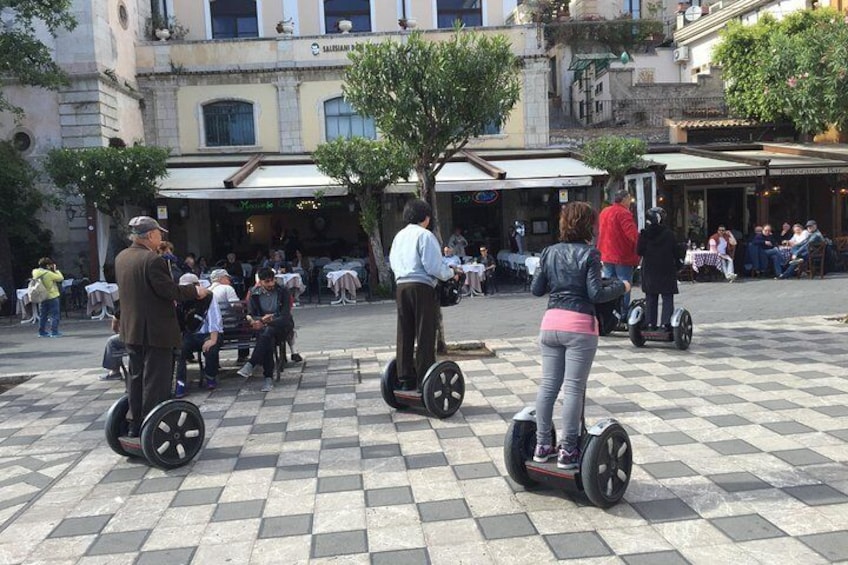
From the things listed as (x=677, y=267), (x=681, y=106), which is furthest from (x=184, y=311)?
(x=681, y=106)

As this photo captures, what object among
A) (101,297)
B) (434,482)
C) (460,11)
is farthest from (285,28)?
(434,482)

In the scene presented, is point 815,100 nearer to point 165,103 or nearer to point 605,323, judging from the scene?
point 605,323

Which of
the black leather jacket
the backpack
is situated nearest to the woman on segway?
the black leather jacket

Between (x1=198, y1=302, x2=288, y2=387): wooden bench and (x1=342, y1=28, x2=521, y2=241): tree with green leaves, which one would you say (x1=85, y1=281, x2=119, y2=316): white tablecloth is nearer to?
(x1=198, y1=302, x2=288, y2=387): wooden bench

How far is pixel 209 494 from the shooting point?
170 inches

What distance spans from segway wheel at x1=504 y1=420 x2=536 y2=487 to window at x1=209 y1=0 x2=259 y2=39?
19.9m

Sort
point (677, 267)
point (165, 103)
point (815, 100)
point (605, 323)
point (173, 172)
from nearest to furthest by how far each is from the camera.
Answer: point (605, 323), point (677, 267), point (815, 100), point (173, 172), point (165, 103)

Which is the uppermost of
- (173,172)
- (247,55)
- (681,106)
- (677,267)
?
(247,55)

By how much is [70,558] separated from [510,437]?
7.67ft

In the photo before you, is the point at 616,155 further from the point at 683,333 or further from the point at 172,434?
the point at 172,434

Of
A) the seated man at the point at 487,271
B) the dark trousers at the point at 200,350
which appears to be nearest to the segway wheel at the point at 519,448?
the dark trousers at the point at 200,350

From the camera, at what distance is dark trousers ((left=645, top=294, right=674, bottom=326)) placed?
26.3ft

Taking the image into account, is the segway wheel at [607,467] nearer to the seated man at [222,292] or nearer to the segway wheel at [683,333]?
the segway wheel at [683,333]

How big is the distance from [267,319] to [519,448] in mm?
4037
